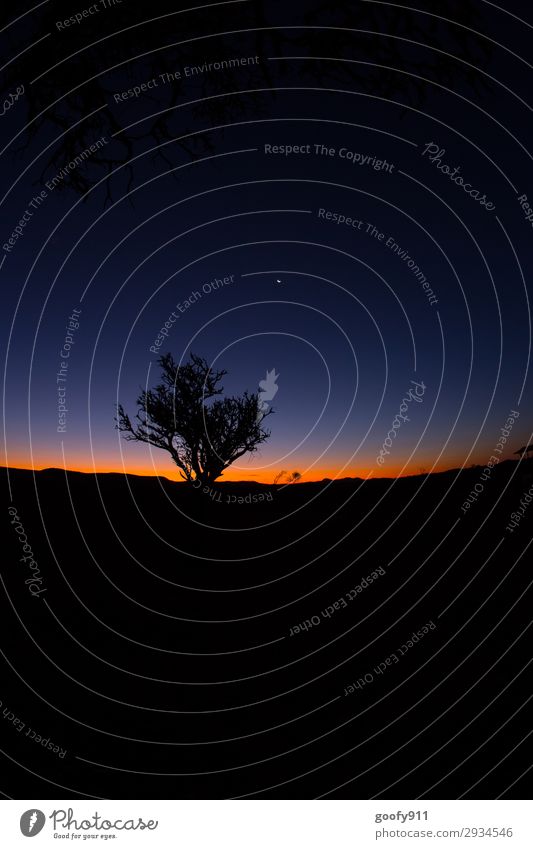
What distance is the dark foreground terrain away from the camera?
6.17 metres

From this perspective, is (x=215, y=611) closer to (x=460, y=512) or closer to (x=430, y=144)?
(x=460, y=512)

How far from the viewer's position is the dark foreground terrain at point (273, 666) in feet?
20.2

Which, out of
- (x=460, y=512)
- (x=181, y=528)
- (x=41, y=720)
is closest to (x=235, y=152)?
(x=41, y=720)

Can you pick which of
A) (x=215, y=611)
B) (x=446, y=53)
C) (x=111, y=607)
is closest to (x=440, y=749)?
(x=215, y=611)

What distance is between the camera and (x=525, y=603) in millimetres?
9883

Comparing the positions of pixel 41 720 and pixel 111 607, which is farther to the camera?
pixel 111 607

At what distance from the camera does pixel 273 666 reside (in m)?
8.38

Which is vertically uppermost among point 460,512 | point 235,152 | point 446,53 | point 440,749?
point 446,53
